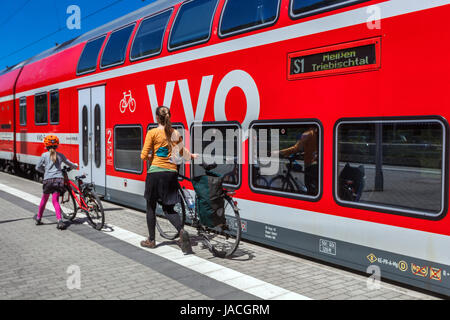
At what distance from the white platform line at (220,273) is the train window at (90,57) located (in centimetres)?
439

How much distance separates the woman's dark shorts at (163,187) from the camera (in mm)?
5711

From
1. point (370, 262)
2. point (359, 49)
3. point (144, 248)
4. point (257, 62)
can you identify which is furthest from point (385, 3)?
point (144, 248)

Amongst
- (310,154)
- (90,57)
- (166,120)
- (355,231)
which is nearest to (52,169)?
(166,120)

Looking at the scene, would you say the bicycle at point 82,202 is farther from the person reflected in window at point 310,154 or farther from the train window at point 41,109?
the train window at point 41,109

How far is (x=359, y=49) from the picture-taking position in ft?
14.7

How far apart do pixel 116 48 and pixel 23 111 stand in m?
6.81

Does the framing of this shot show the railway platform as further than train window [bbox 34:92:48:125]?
No

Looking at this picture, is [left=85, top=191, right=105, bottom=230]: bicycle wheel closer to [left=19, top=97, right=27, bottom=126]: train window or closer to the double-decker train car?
the double-decker train car

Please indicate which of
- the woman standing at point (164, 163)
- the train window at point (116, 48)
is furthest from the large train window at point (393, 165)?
the train window at point (116, 48)

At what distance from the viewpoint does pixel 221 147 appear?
20.9 ft

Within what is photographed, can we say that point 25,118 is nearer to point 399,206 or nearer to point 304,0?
point 304,0

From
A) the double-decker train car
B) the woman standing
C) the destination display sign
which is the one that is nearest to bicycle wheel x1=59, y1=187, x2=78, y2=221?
the double-decker train car

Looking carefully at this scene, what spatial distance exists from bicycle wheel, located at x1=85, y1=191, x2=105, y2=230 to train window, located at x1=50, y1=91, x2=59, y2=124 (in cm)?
478

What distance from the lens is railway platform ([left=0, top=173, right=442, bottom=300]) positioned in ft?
14.1
